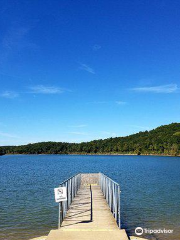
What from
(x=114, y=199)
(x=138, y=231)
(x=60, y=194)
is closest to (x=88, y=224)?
(x=60, y=194)

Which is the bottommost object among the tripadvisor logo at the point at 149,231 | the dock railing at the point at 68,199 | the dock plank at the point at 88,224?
the tripadvisor logo at the point at 149,231

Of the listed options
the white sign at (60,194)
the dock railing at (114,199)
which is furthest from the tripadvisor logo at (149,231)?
the white sign at (60,194)

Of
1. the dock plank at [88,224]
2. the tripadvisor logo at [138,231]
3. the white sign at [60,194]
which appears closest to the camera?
the dock plank at [88,224]

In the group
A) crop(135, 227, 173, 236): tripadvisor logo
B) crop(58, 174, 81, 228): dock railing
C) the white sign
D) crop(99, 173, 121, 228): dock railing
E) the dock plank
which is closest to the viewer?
the dock plank

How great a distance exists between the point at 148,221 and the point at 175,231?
5.70 ft

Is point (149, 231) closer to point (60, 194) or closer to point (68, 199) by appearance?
point (68, 199)

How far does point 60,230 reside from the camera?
8305mm

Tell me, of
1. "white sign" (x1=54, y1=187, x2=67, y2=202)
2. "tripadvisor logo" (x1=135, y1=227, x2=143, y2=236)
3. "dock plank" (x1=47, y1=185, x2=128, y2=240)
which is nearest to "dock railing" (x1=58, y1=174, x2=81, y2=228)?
"dock plank" (x1=47, y1=185, x2=128, y2=240)

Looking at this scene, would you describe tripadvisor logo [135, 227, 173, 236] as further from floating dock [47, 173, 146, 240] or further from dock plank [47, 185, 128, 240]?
dock plank [47, 185, 128, 240]

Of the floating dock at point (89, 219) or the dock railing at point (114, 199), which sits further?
the dock railing at point (114, 199)

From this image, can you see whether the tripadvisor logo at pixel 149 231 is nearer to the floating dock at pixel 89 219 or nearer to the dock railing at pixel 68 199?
the floating dock at pixel 89 219

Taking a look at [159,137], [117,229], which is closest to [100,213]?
[117,229]

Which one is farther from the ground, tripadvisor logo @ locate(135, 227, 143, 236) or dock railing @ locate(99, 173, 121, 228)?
dock railing @ locate(99, 173, 121, 228)

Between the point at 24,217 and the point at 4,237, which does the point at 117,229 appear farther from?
the point at 24,217
